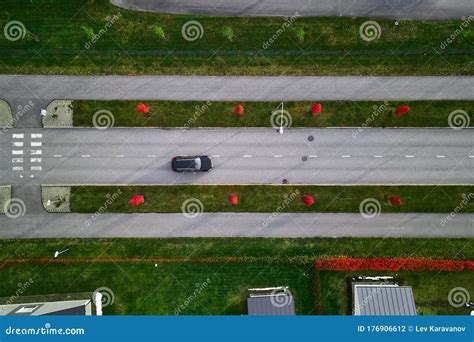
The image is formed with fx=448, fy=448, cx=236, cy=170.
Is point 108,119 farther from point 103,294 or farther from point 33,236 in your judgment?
point 103,294

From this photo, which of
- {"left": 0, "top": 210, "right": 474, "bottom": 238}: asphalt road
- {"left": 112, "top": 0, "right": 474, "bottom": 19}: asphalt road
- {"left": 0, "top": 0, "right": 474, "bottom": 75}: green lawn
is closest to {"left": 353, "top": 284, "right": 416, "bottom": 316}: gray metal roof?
{"left": 0, "top": 210, "right": 474, "bottom": 238}: asphalt road

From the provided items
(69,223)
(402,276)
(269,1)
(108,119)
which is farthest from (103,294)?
(269,1)

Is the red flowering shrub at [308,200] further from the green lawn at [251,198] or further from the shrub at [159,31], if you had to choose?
the shrub at [159,31]

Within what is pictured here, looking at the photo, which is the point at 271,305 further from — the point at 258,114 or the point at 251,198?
the point at 258,114

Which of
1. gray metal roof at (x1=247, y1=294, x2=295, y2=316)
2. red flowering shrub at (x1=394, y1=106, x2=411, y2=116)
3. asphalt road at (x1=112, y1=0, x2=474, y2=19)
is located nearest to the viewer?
gray metal roof at (x1=247, y1=294, x2=295, y2=316)

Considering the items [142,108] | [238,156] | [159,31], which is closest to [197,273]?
[238,156]

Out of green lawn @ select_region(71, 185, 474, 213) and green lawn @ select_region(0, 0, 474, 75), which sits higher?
green lawn @ select_region(0, 0, 474, 75)

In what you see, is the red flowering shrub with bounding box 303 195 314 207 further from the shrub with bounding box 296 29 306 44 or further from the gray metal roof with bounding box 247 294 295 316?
the shrub with bounding box 296 29 306 44

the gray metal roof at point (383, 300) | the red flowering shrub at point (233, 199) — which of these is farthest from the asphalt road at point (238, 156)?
the gray metal roof at point (383, 300)
